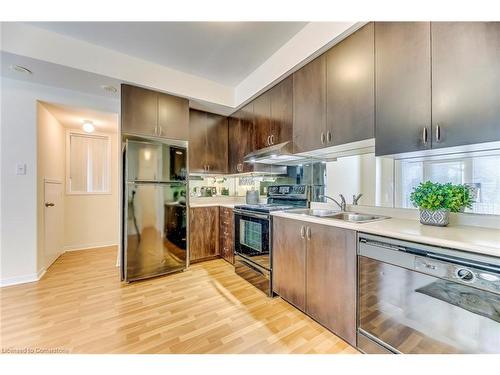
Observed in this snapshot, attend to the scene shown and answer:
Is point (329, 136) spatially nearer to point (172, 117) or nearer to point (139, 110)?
point (172, 117)

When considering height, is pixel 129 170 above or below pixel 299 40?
below

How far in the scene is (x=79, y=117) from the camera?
316 cm

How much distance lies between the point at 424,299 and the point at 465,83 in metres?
1.24

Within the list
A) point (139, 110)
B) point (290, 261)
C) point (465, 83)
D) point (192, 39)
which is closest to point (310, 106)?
point (465, 83)

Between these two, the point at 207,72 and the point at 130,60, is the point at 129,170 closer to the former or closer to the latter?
the point at 130,60

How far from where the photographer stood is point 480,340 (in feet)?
3.29

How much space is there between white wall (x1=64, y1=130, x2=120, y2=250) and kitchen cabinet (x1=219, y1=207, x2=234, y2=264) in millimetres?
1817

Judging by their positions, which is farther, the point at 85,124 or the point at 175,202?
the point at 85,124

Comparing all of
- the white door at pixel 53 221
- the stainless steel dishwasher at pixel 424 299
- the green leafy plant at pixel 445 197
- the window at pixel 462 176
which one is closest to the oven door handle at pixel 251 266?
the stainless steel dishwasher at pixel 424 299

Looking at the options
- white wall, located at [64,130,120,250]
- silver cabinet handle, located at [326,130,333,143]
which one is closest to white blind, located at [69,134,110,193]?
white wall, located at [64,130,120,250]

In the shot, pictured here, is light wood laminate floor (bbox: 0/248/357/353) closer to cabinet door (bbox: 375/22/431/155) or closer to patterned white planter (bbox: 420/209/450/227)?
patterned white planter (bbox: 420/209/450/227)
